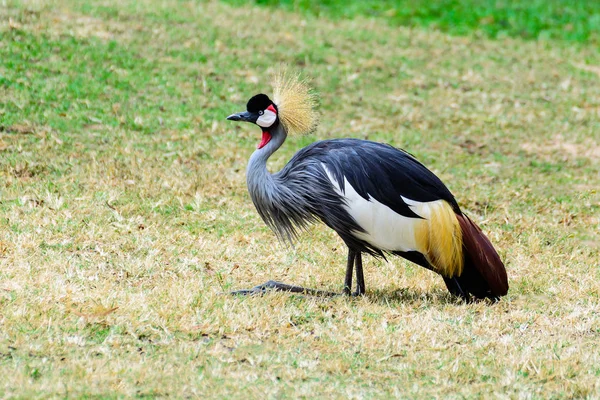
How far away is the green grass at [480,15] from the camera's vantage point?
45.3ft

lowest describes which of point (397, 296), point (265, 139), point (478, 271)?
point (397, 296)

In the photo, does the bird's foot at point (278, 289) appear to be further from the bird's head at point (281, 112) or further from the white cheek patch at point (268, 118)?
the white cheek patch at point (268, 118)

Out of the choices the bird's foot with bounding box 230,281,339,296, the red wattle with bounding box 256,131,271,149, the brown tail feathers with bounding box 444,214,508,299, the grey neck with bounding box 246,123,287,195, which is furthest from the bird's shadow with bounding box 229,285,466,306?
the red wattle with bounding box 256,131,271,149

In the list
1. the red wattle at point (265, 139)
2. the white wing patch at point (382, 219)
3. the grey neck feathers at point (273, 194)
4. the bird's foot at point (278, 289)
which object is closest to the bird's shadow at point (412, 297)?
the bird's foot at point (278, 289)

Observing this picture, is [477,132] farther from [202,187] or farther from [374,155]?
[374,155]

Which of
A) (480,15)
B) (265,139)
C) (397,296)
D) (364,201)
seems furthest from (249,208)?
(480,15)

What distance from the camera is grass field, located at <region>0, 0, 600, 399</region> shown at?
4461mm

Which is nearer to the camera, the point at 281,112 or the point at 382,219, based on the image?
the point at 382,219

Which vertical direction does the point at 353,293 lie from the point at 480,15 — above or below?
below

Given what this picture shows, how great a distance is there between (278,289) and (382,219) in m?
0.78

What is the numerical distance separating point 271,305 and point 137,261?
3.58ft

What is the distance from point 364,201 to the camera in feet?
17.7

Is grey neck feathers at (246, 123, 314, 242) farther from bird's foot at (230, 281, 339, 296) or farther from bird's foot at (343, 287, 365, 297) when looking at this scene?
bird's foot at (343, 287, 365, 297)

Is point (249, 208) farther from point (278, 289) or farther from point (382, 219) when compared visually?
point (382, 219)
